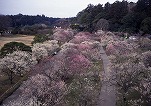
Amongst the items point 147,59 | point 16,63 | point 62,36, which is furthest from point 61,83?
point 62,36

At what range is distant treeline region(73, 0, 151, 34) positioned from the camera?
79938mm

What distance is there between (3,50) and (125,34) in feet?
152

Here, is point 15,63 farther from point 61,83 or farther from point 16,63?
point 61,83

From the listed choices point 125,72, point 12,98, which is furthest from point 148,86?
point 12,98

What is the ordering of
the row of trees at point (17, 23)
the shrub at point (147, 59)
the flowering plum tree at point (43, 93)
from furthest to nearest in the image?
the row of trees at point (17, 23)
the shrub at point (147, 59)
the flowering plum tree at point (43, 93)

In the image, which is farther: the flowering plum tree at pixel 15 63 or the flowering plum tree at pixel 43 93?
the flowering plum tree at pixel 15 63

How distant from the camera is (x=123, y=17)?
82.4 meters

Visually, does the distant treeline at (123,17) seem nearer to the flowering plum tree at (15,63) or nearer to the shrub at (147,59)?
the shrub at (147,59)

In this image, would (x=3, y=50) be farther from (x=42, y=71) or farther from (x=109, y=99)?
(x=109, y=99)

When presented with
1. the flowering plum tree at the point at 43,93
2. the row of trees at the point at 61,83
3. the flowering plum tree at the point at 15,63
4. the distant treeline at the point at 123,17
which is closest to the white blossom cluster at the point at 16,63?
the flowering plum tree at the point at 15,63

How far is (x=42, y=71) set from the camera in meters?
30.6

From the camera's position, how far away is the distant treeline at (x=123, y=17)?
79.9m

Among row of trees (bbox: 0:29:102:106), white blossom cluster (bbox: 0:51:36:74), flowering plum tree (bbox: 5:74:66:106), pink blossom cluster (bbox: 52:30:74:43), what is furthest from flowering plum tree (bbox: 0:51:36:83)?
pink blossom cluster (bbox: 52:30:74:43)

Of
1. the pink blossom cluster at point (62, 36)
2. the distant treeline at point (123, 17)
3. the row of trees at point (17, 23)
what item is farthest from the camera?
the row of trees at point (17, 23)
